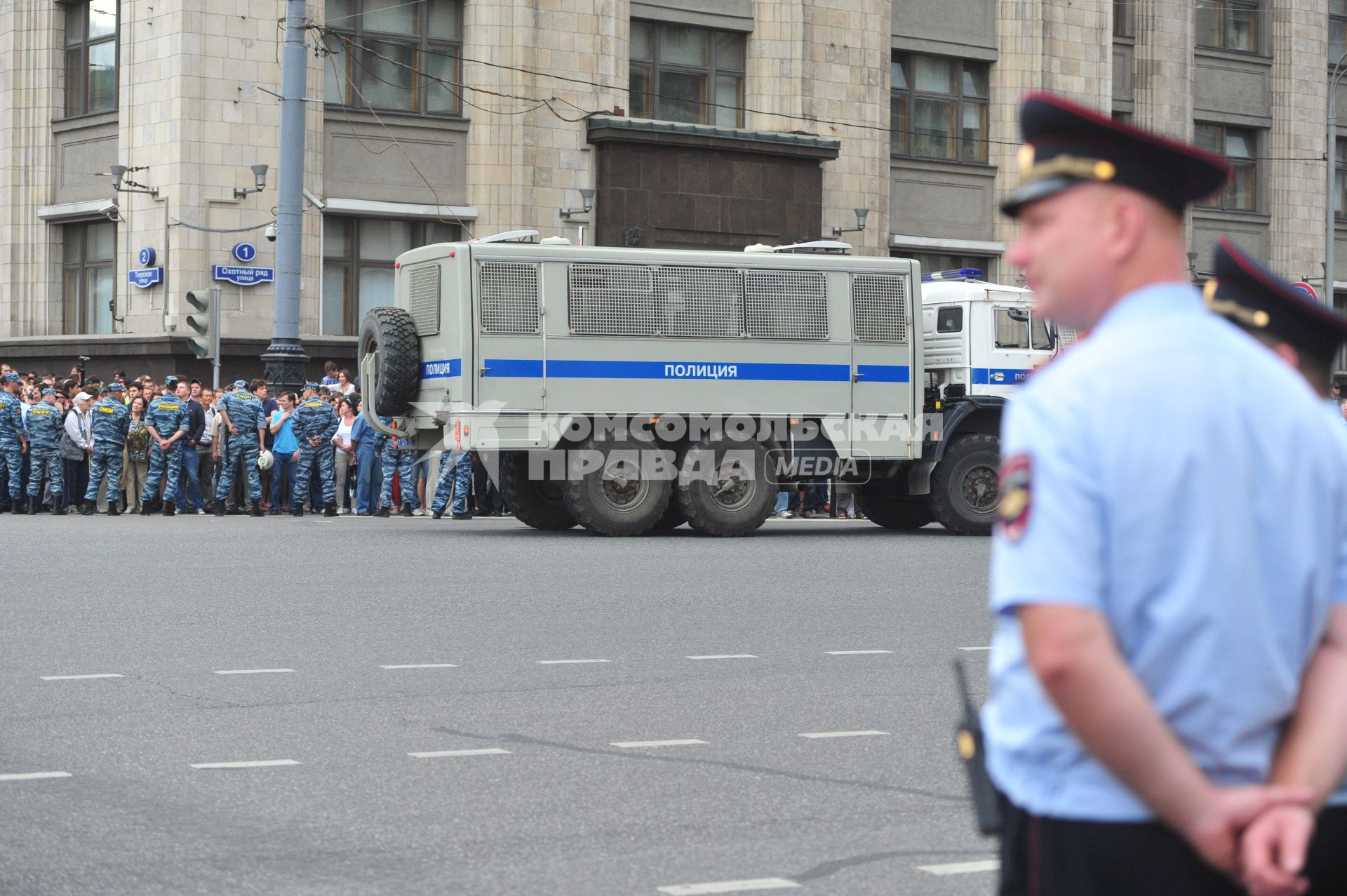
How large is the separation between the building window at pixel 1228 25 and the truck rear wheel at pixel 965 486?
23788 millimetres

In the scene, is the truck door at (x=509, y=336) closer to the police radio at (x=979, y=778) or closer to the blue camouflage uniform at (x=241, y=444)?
the blue camouflage uniform at (x=241, y=444)

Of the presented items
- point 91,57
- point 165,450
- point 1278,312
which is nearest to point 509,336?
point 165,450

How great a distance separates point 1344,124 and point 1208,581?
4616cm

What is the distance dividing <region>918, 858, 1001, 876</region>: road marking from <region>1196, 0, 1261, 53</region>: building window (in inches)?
1559

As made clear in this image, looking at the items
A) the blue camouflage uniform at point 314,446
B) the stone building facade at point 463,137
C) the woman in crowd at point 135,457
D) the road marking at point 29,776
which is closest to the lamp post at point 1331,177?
the stone building facade at point 463,137

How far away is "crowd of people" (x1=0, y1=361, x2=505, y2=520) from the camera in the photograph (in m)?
24.6

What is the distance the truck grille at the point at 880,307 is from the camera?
2161 centimetres

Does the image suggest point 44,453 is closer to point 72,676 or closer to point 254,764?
point 72,676

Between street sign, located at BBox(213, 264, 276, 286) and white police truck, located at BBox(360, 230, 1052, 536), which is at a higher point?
street sign, located at BBox(213, 264, 276, 286)

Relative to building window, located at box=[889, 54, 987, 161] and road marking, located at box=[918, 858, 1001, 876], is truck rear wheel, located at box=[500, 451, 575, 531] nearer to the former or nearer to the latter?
road marking, located at box=[918, 858, 1001, 876]

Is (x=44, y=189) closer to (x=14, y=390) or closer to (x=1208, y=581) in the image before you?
(x=14, y=390)

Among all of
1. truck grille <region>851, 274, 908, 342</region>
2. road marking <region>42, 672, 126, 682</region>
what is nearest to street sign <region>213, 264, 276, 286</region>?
truck grille <region>851, 274, 908, 342</region>

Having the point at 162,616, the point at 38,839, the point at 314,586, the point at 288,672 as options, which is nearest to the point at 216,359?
the point at 314,586

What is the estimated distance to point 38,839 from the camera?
19.4 ft
